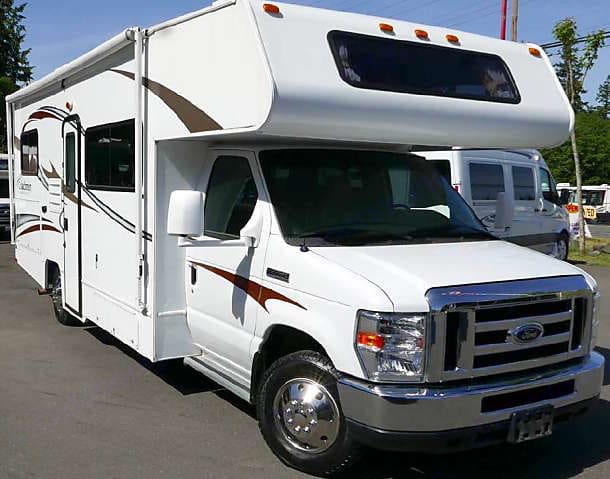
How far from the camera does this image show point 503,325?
400 centimetres

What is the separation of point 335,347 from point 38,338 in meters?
5.00

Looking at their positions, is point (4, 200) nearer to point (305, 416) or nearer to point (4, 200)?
point (4, 200)

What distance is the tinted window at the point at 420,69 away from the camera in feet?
14.9

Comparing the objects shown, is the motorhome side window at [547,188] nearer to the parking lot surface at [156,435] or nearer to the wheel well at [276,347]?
the parking lot surface at [156,435]

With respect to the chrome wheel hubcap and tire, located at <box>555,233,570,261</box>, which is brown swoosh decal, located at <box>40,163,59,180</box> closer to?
the chrome wheel hubcap

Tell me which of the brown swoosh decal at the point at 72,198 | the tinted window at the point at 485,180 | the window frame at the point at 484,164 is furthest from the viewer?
the tinted window at the point at 485,180

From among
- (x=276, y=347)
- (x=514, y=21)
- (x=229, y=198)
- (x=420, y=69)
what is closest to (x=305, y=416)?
(x=276, y=347)

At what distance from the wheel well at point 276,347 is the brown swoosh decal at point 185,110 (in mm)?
1393

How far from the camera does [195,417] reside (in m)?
5.42

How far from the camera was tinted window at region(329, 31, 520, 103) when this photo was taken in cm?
453

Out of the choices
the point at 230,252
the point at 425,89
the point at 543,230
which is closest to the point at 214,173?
the point at 230,252

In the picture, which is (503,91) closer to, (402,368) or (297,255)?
(297,255)

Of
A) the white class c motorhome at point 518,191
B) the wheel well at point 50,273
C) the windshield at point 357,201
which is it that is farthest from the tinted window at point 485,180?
the wheel well at point 50,273

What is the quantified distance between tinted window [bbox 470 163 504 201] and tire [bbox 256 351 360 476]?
854 cm
